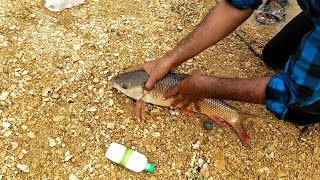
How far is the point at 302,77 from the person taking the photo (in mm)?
2162

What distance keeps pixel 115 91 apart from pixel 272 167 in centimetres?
125

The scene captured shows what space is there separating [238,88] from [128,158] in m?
0.89

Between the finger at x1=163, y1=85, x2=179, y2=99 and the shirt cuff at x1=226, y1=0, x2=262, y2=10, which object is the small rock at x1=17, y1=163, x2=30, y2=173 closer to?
the finger at x1=163, y1=85, x2=179, y2=99

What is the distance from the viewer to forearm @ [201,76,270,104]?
2425mm

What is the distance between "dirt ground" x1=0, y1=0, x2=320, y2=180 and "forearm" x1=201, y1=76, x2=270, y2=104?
66cm

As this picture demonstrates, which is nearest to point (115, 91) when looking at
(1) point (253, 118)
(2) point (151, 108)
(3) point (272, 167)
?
(2) point (151, 108)

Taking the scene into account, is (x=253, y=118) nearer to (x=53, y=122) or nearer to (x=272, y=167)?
(x=272, y=167)

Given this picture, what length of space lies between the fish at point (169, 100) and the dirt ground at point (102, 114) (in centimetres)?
9

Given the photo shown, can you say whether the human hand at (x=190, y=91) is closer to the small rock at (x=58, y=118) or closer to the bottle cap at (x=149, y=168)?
the bottle cap at (x=149, y=168)

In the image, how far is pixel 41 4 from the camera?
3889mm

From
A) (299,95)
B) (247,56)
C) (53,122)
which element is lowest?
(53,122)

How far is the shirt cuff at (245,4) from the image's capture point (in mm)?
2727

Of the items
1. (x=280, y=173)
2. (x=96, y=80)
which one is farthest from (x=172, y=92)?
(x=280, y=173)

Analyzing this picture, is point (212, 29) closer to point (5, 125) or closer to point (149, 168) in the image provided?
point (149, 168)
